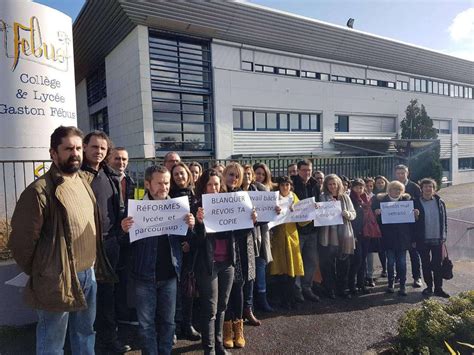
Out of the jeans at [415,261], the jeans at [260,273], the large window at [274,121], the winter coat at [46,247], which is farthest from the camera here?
the large window at [274,121]

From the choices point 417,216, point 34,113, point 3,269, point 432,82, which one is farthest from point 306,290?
point 432,82

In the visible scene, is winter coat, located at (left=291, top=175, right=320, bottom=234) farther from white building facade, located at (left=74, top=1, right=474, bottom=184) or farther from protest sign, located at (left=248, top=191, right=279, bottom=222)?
white building facade, located at (left=74, top=1, right=474, bottom=184)

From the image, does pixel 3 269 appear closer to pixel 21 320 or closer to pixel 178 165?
pixel 21 320

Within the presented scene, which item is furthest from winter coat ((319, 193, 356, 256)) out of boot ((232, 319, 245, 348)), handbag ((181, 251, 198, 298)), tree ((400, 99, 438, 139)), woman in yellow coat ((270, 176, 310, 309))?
tree ((400, 99, 438, 139))

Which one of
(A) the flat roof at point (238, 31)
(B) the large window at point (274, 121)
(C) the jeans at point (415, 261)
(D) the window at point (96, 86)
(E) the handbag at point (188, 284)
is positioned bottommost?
(C) the jeans at point (415, 261)

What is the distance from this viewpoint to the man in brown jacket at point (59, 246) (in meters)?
2.20

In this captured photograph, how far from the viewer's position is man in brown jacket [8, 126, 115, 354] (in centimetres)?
220

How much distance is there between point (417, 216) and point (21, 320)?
599 centimetres

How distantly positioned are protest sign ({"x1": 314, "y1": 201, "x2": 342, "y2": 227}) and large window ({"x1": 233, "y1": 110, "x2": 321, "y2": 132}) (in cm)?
1529

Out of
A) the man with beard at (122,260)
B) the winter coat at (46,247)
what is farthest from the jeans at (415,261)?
the winter coat at (46,247)

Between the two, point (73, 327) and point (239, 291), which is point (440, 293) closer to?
point (239, 291)

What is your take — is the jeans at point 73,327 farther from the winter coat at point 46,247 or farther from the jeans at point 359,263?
the jeans at point 359,263

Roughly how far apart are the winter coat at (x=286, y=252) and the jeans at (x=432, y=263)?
224 cm

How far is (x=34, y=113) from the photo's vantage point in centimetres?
579
